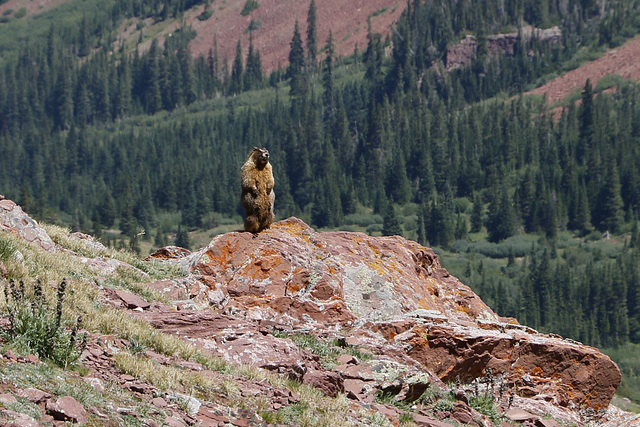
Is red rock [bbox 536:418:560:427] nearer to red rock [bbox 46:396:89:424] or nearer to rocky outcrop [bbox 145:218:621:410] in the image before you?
rocky outcrop [bbox 145:218:621:410]

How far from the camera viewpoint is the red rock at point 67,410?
13375 millimetres

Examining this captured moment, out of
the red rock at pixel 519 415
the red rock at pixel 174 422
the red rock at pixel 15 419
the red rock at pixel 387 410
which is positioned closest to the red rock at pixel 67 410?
the red rock at pixel 15 419

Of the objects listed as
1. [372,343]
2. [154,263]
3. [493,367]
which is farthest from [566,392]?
[154,263]

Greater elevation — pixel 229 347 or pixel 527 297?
pixel 229 347

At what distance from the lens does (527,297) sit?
582 feet

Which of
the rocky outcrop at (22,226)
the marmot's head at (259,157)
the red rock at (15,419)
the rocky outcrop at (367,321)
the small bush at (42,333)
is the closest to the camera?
the red rock at (15,419)

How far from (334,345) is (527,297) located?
160062 mm

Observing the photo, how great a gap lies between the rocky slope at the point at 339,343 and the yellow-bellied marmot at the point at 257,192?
51 cm

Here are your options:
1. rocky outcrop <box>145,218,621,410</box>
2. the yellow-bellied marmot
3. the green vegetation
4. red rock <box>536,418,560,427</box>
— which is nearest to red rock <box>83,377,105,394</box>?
rocky outcrop <box>145,218,621,410</box>

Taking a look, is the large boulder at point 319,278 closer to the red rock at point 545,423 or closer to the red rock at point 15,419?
the red rock at point 545,423

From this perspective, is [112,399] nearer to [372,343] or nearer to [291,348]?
[291,348]

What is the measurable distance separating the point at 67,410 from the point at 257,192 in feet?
47.9

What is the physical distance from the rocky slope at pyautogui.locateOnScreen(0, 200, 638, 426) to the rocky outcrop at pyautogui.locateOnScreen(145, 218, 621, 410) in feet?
0.12

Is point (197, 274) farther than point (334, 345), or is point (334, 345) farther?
point (197, 274)
